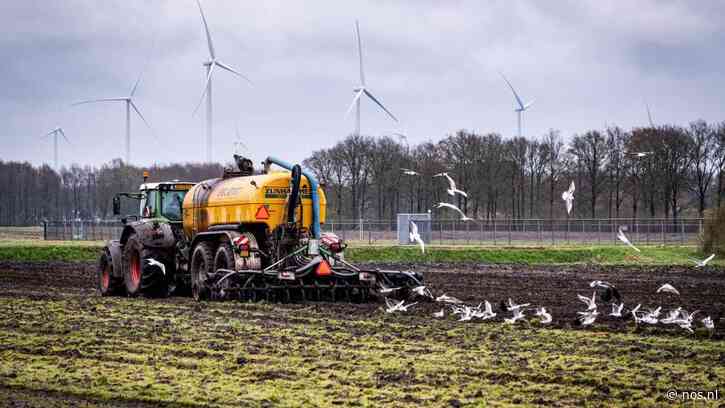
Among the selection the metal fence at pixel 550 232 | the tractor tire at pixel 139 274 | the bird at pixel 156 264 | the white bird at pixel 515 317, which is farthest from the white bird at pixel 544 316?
the metal fence at pixel 550 232

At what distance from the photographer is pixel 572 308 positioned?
19703 millimetres

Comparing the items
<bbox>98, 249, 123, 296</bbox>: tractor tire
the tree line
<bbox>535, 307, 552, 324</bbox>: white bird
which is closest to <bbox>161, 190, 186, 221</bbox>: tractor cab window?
<bbox>98, 249, 123, 296</bbox>: tractor tire

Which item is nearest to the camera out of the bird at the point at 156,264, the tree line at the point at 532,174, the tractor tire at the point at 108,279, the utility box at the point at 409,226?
the bird at the point at 156,264

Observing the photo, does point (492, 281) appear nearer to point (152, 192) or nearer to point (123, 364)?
point (152, 192)

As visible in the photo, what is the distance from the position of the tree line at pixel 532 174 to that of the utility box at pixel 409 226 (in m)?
16.7

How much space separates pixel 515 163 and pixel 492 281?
47.9 meters

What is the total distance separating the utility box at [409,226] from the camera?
55125mm

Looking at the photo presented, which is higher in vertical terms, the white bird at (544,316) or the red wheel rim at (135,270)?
the red wheel rim at (135,270)

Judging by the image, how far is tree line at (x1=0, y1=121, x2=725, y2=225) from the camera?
7031 cm

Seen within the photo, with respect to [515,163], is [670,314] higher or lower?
lower

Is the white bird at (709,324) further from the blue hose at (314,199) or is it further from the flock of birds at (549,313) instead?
the blue hose at (314,199)

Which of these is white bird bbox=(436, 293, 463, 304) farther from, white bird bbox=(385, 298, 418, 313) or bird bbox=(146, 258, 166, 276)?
bird bbox=(146, 258, 166, 276)

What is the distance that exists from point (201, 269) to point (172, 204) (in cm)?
360

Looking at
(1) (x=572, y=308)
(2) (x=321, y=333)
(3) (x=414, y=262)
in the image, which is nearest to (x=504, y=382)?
(2) (x=321, y=333)
